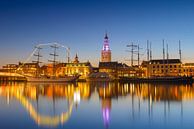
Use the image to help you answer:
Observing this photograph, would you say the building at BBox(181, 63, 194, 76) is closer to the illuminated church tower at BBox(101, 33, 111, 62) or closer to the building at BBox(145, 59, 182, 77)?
the building at BBox(145, 59, 182, 77)

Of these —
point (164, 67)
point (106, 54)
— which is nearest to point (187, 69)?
point (164, 67)

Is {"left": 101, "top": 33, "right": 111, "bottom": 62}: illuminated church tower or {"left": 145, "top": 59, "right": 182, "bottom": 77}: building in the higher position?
{"left": 101, "top": 33, "right": 111, "bottom": 62}: illuminated church tower

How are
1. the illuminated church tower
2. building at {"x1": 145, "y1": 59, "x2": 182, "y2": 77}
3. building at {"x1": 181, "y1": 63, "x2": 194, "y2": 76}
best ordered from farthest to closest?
the illuminated church tower, building at {"x1": 181, "y1": 63, "x2": 194, "y2": 76}, building at {"x1": 145, "y1": 59, "x2": 182, "y2": 77}

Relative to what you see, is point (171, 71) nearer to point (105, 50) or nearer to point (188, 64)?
point (188, 64)

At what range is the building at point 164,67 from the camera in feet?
330

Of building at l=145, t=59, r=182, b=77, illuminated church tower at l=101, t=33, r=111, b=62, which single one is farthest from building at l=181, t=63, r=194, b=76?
illuminated church tower at l=101, t=33, r=111, b=62

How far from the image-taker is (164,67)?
10106 cm

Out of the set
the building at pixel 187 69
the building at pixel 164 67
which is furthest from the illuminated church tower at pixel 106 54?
the building at pixel 187 69

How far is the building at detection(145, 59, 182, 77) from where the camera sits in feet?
330

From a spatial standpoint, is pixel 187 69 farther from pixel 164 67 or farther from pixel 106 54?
pixel 106 54

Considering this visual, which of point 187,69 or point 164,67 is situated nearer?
point 164,67

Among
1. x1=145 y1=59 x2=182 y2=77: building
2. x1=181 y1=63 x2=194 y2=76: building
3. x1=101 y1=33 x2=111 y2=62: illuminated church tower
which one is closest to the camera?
x1=145 y1=59 x2=182 y2=77: building

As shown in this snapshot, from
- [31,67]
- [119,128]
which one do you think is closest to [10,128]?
[119,128]

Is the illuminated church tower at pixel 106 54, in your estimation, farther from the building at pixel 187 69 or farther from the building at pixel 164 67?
the building at pixel 187 69
